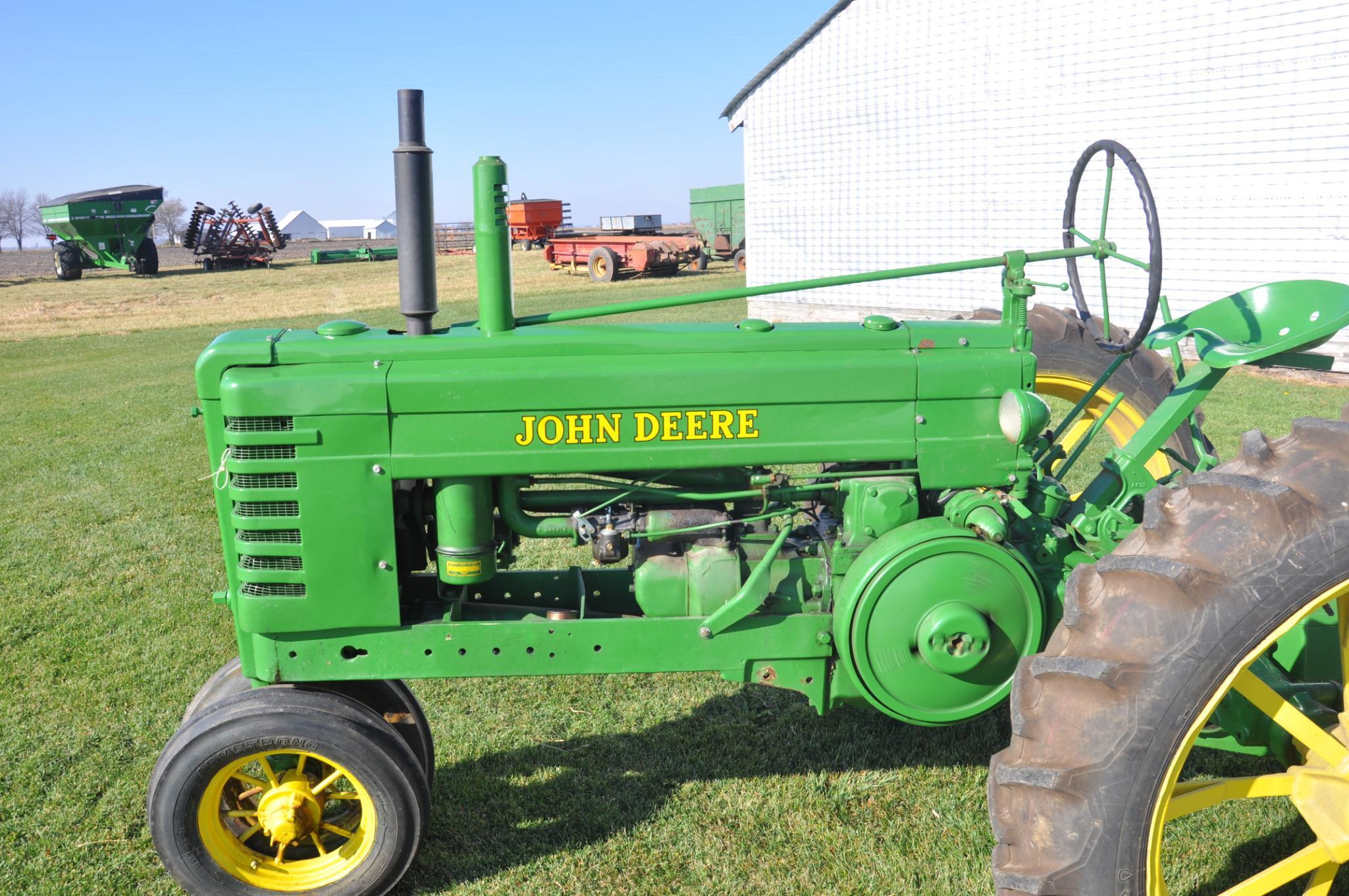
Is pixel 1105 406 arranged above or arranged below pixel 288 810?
above

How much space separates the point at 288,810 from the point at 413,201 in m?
1.68

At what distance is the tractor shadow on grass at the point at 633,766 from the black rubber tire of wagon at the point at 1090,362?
137 cm

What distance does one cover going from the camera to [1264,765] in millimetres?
3490

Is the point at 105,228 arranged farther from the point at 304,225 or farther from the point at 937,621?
the point at 304,225

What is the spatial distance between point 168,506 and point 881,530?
5521mm

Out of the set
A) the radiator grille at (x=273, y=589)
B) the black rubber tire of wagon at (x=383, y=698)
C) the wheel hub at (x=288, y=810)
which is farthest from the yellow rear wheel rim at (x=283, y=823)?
the radiator grille at (x=273, y=589)

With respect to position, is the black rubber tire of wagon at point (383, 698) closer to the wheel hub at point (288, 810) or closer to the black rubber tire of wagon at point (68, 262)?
the wheel hub at point (288, 810)

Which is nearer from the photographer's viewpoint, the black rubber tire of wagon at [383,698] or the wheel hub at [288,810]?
the wheel hub at [288,810]

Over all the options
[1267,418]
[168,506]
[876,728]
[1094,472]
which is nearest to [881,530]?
[876,728]

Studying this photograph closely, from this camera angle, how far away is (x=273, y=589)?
9.48ft

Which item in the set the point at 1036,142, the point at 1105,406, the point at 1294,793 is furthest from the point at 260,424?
the point at 1036,142

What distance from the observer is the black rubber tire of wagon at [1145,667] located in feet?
7.07

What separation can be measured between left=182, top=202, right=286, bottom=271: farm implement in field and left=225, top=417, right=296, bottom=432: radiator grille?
34.7 meters

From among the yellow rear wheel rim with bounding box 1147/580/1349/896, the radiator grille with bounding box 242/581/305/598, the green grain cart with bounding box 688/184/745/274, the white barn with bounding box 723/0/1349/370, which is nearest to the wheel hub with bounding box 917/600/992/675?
the yellow rear wheel rim with bounding box 1147/580/1349/896
